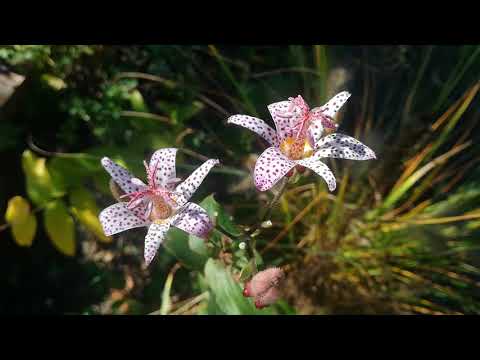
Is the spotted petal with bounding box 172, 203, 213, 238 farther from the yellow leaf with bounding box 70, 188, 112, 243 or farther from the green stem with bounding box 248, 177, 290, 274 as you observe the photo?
the yellow leaf with bounding box 70, 188, 112, 243

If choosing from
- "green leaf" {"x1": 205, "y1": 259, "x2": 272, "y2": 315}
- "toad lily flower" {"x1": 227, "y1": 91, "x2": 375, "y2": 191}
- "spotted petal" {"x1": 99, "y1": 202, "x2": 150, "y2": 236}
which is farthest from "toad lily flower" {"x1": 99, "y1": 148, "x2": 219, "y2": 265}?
"green leaf" {"x1": 205, "y1": 259, "x2": 272, "y2": 315}

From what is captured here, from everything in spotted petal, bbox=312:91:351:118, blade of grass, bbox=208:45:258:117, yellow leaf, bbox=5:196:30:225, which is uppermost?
spotted petal, bbox=312:91:351:118

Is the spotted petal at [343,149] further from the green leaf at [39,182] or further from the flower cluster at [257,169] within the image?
the green leaf at [39,182]

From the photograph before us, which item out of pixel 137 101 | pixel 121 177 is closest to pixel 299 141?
pixel 121 177

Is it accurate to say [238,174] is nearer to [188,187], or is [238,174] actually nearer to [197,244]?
[197,244]

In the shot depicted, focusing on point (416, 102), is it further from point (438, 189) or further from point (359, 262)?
point (359, 262)

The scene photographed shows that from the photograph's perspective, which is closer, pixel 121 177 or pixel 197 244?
pixel 121 177
